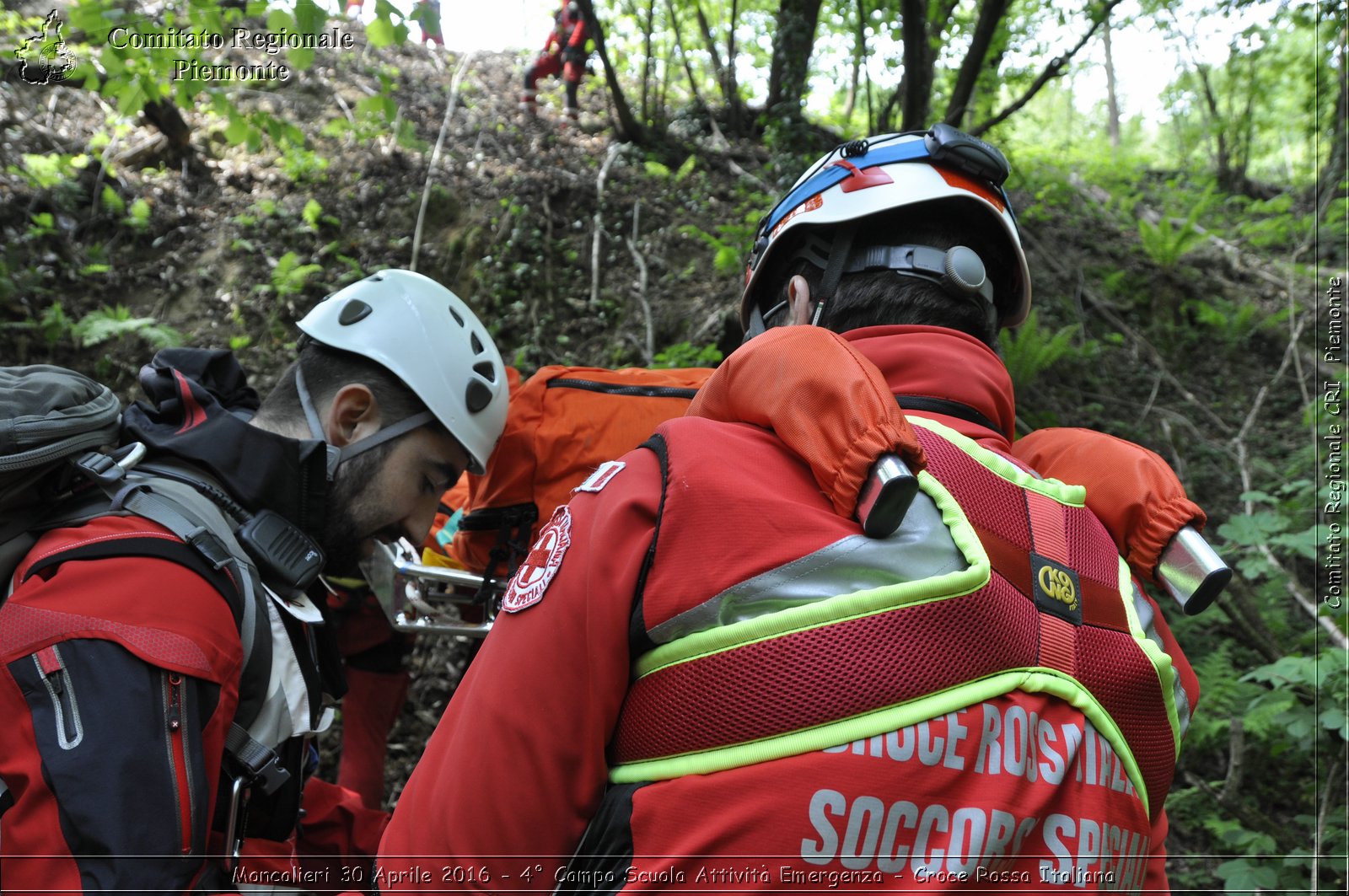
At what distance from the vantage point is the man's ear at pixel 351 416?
3.03m

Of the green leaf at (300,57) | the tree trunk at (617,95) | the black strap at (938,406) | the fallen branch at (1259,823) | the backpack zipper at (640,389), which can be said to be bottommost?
the fallen branch at (1259,823)

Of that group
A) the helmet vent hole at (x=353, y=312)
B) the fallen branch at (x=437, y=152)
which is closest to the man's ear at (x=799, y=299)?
the helmet vent hole at (x=353, y=312)

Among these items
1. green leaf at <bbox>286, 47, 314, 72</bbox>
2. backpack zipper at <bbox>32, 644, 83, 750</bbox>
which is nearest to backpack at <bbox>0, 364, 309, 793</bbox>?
backpack zipper at <bbox>32, 644, 83, 750</bbox>

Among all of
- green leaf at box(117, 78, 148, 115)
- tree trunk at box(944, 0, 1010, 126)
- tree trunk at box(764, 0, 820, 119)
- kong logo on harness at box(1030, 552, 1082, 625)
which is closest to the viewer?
kong logo on harness at box(1030, 552, 1082, 625)

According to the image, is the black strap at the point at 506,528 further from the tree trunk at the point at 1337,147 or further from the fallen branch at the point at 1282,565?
the tree trunk at the point at 1337,147

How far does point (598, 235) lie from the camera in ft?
23.6

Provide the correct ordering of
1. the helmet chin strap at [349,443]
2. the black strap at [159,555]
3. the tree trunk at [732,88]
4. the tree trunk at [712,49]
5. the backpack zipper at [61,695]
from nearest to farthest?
the backpack zipper at [61,695] → the black strap at [159,555] → the helmet chin strap at [349,443] → the tree trunk at [712,49] → the tree trunk at [732,88]

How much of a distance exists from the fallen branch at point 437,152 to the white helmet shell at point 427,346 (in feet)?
12.7

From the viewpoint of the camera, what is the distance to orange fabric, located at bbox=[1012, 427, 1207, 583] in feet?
5.76

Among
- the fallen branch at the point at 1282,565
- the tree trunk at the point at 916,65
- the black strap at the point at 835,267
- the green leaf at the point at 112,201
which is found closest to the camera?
the black strap at the point at 835,267

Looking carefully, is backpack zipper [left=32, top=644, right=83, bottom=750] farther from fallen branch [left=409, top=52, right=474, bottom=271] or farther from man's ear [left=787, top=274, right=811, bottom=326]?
fallen branch [left=409, top=52, right=474, bottom=271]

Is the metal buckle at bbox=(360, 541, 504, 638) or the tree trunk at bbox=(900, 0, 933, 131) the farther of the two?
the tree trunk at bbox=(900, 0, 933, 131)

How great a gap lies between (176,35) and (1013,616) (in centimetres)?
509

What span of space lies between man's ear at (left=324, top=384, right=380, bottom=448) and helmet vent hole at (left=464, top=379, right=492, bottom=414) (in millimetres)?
343
